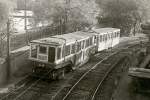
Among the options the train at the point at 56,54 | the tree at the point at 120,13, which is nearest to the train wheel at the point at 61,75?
the train at the point at 56,54

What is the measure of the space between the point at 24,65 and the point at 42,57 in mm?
4714

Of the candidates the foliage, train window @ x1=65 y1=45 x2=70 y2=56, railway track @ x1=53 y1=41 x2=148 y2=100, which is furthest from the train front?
the foliage

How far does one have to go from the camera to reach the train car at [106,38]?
29.7 metres

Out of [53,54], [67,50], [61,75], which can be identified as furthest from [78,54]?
[53,54]

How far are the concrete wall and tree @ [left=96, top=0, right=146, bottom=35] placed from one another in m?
28.2

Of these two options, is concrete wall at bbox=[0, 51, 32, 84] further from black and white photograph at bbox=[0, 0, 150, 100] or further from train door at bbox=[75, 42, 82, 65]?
train door at bbox=[75, 42, 82, 65]

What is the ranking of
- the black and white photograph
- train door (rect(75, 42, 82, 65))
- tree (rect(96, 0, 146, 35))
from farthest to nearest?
tree (rect(96, 0, 146, 35)) < train door (rect(75, 42, 82, 65)) < the black and white photograph

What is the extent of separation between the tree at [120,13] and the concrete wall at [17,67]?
28.2 meters

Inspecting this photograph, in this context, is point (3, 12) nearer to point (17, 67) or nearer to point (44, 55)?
point (17, 67)

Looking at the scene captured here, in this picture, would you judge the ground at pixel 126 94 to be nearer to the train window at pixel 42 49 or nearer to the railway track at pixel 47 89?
the railway track at pixel 47 89

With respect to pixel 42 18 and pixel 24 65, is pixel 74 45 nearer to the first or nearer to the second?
pixel 24 65

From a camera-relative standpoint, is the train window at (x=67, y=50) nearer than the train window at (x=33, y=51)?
No

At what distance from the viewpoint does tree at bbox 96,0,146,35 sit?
163ft

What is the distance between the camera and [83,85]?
64.4 feet
